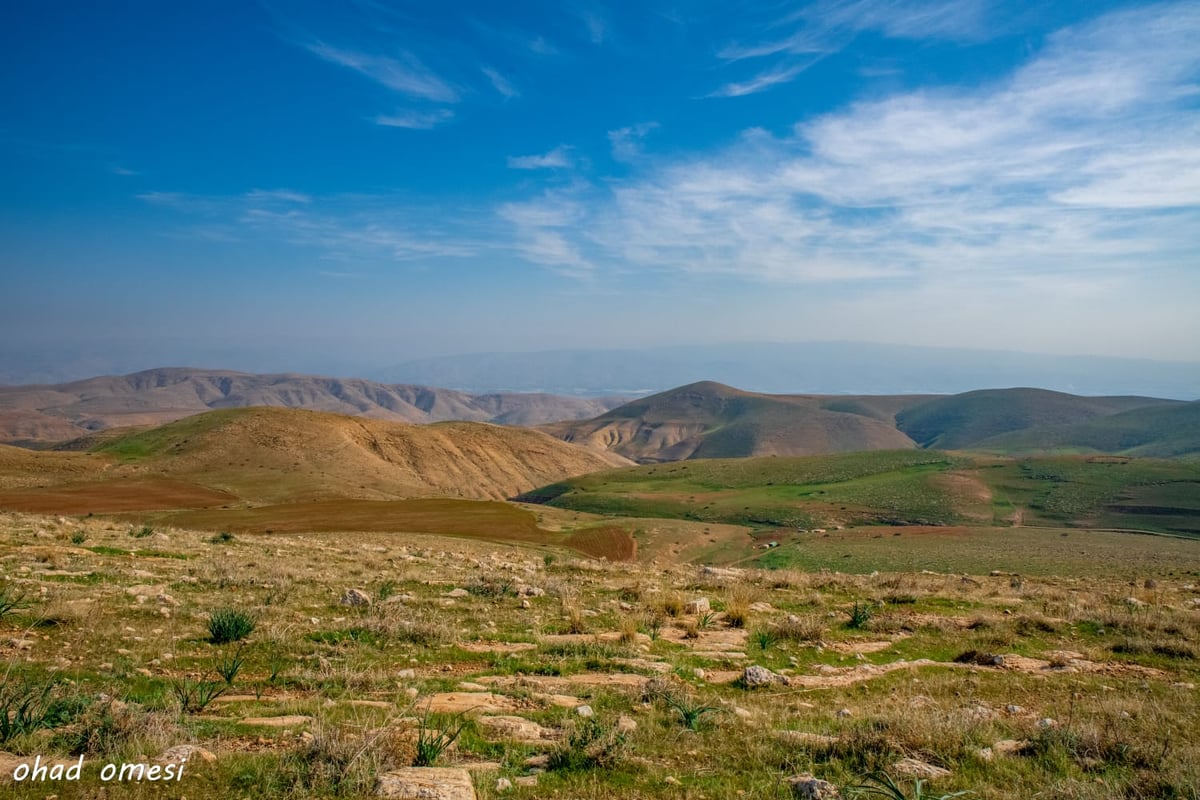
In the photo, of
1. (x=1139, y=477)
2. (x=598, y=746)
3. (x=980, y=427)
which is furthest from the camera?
(x=980, y=427)

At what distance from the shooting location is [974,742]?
588 cm

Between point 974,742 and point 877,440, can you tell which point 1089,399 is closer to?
point 877,440

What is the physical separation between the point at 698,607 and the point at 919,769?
310 inches

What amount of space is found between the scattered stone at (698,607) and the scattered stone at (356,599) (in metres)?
6.37

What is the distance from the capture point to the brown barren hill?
64062 millimetres

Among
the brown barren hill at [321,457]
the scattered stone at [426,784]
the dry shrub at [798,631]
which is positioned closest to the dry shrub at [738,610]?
the dry shrub at [798,631]

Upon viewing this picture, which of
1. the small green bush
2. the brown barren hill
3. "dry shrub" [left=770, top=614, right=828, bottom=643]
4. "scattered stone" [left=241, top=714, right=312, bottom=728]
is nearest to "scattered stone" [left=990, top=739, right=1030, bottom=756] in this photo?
"dry shrub" [left=770, top=614, right=828, bottom=643]

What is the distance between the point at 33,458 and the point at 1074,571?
88.7 m

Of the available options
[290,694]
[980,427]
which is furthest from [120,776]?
[980,427]

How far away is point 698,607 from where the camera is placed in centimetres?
1305

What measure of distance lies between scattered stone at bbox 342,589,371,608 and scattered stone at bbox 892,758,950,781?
31.1 feet

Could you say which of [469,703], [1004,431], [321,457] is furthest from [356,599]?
[1004,431]

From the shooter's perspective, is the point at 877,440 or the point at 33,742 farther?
the point at 877,440

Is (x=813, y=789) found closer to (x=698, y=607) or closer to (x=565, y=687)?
(x=565, y=687)
